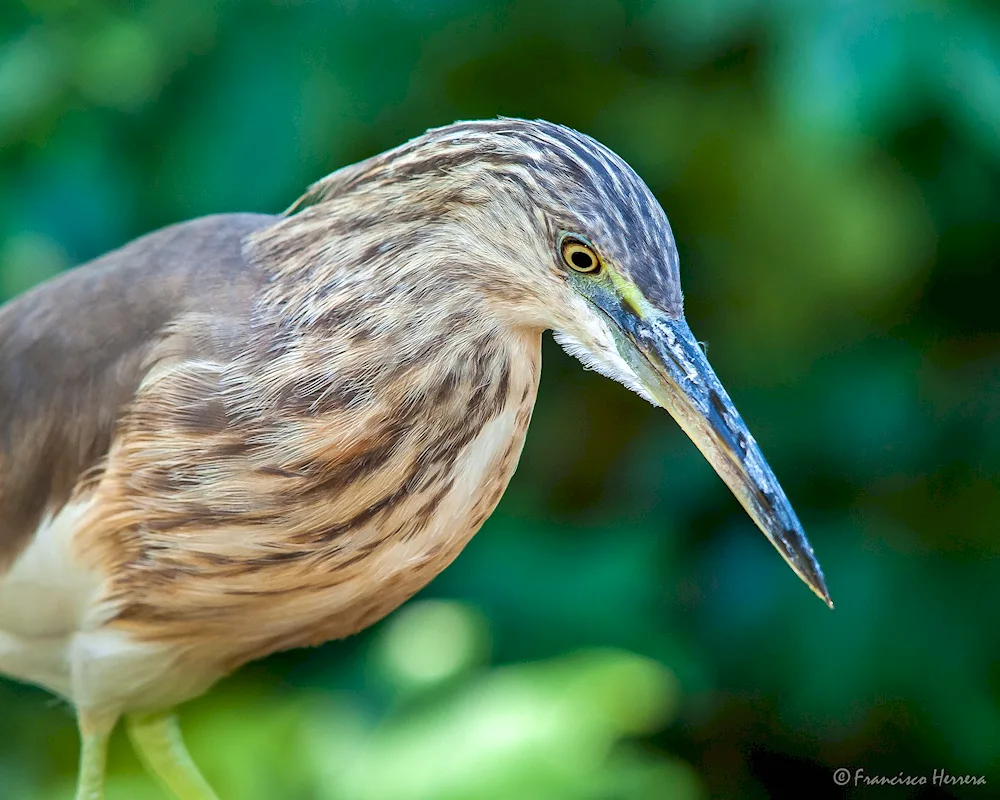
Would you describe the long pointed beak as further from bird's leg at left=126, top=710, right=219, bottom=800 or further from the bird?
bird's leg at left=126, top=710, right=219, bottom=800

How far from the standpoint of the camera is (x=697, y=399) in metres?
1.47

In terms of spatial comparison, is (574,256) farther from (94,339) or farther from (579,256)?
(94,339)

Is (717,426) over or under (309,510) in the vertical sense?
over

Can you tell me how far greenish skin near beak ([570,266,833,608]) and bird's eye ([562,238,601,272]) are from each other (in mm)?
11

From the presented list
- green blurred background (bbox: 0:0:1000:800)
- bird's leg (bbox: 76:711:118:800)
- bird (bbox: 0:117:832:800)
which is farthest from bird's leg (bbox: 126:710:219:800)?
bird (bbox: 0:117:832:800)

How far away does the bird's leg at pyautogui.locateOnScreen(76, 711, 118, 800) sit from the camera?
208 centimetres

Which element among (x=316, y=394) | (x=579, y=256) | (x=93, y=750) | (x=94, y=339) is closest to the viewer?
(x=579, y=256)

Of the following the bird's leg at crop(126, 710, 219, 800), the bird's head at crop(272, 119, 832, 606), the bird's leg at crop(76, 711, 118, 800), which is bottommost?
the bird's leg at crop(126, 710, 219, 800)

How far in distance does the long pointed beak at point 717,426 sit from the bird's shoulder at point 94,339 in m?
0.60

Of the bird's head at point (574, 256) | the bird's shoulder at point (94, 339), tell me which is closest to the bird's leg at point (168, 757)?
the bird's shoulder at point (94, 339)

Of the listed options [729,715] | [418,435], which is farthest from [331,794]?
[729,715]

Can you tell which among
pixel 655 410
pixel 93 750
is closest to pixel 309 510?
pixel 93 750

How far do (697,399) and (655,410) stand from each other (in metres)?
1.72

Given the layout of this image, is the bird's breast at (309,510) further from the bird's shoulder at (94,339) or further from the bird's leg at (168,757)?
the bird's leg at (168,757)
